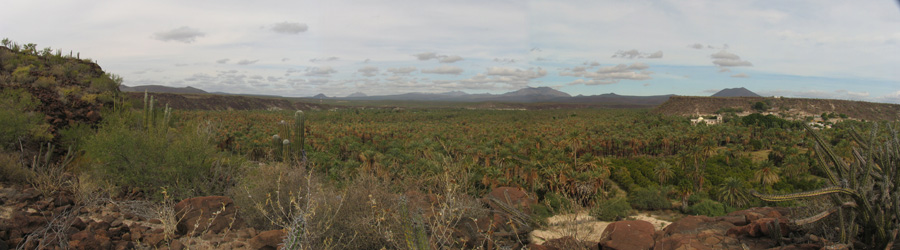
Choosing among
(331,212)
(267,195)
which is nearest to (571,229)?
(331,212)

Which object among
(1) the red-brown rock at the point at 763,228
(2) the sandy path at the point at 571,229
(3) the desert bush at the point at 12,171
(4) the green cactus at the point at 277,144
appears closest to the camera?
(1) the red-brown rock at the point at 763,228

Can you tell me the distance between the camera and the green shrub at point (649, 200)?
26.2 meters

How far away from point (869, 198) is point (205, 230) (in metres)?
7.80

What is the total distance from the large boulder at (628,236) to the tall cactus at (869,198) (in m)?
3.21

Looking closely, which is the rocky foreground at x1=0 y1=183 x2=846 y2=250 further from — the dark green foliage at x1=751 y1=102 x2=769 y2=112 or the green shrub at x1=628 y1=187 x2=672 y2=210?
the dark green foliage at x1=751 y1=102 x2=769 y2=112

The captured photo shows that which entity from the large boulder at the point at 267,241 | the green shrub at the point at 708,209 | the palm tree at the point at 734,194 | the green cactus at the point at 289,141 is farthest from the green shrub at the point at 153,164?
the palm tree at the point at 734,194

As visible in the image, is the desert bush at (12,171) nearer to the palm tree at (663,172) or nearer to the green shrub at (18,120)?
the green shrub at (18,120)

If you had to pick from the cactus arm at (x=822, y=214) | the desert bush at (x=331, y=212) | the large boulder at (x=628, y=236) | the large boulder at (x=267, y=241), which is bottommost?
the large boulder at (x=628, y=236)

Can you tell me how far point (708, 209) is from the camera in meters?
25.1

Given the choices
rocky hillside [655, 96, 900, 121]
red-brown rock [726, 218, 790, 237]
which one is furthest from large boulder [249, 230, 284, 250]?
rocky hillside [655, 96, 900, 121]

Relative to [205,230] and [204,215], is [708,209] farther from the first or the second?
[205,230]

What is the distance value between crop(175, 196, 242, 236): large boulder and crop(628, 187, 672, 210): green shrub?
24428 mm

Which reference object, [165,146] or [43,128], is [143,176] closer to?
[165,146]

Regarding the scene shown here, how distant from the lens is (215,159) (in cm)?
1161
